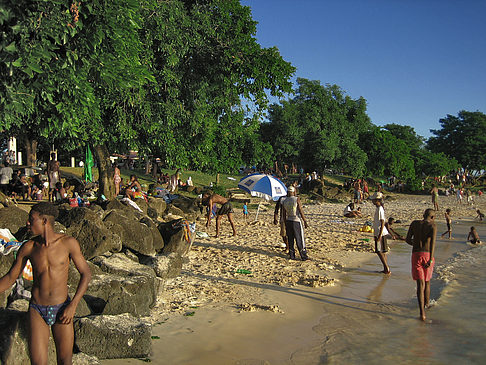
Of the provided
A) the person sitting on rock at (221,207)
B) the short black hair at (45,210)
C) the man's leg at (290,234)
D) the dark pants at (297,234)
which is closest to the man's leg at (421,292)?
the dark pants at (297,234)

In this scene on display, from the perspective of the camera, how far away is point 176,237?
995cm

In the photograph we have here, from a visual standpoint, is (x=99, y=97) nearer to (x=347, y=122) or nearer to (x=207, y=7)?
(x=207, y=7)

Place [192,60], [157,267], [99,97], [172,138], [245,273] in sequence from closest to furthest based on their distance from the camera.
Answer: [157,267]
[245,273]
[99,97]
[172,138]
[192,60]

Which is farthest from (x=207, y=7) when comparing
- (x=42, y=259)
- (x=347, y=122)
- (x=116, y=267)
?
(x=347, y=122)

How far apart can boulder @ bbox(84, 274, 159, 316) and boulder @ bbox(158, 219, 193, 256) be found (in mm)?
3098

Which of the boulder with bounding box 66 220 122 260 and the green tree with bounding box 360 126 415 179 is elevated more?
the green tree with bounding box 360 126 415 179

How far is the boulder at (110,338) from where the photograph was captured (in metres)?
4.93

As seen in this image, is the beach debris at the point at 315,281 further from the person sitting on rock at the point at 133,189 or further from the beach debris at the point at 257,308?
the person sitting on rock at the point at 133,189

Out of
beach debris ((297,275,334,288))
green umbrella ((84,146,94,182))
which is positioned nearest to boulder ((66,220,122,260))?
beach debris ((297,275,334,288))

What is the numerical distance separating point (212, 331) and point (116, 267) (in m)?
2.05

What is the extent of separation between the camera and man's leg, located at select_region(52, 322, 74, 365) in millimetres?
3922

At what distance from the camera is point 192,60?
1536 cm

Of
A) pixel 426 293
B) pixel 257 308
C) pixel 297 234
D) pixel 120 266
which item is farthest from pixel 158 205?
pixel 426 293

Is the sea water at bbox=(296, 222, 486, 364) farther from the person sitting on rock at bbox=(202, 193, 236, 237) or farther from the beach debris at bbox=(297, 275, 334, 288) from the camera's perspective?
the person sitting on rock at bbox=(202, 193, 236, 237)
